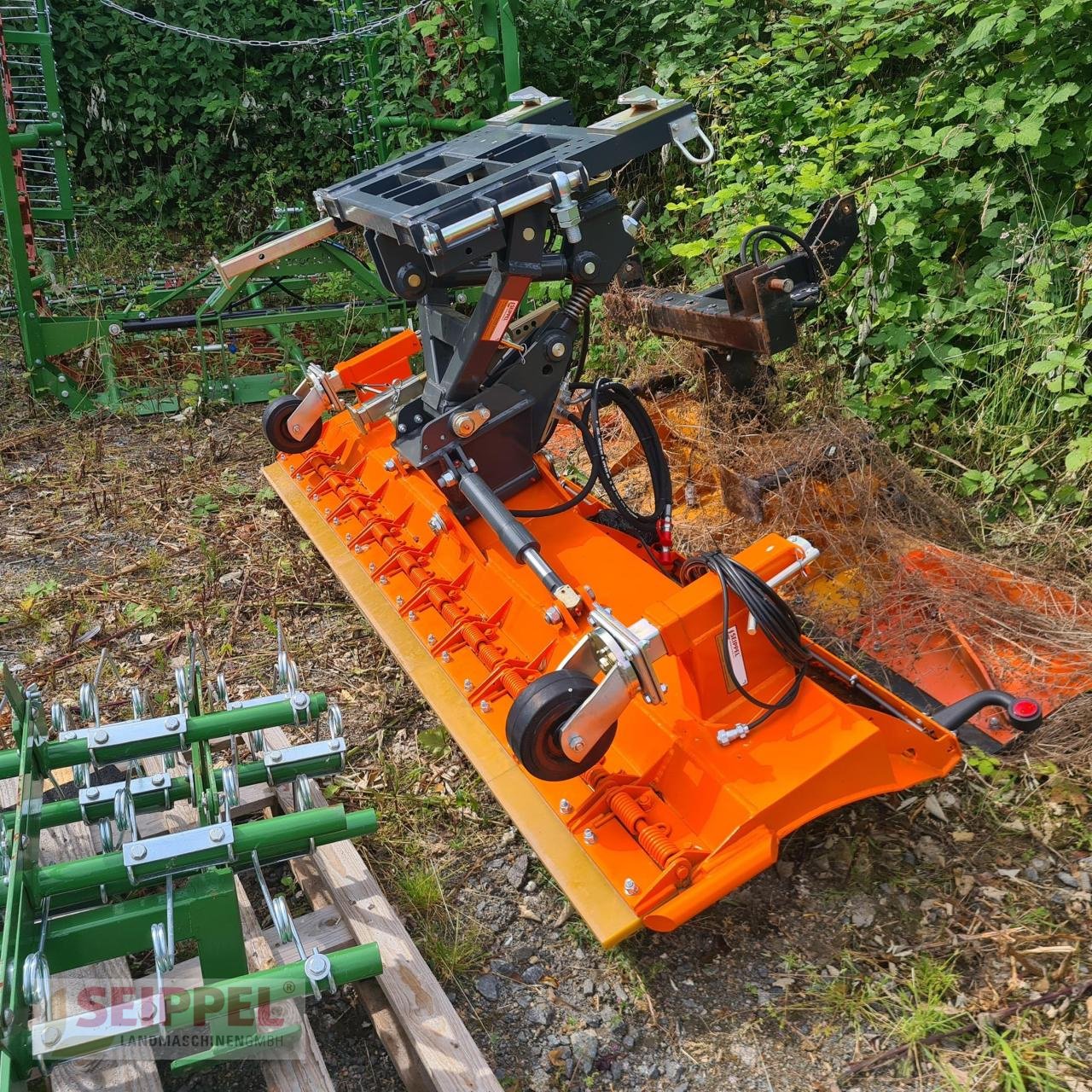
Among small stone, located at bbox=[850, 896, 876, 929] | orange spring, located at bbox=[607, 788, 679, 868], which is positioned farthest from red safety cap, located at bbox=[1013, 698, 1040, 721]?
orange spring, located at bbox=[607, 788, 679, 868]

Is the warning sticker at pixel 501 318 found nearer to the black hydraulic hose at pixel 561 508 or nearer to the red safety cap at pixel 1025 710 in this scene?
the black hydraulic hose at pixel 561 508

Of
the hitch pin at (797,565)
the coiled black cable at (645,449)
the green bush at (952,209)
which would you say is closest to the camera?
the hitch pin at (797,565)

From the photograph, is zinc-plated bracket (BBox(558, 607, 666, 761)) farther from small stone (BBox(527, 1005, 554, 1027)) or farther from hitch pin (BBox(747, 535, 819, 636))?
small stone (BBox(527, 1005, 554, 1027))

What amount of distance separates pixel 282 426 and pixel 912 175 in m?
2.88

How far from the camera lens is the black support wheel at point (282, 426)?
419cm

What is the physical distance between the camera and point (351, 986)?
2.53 meters

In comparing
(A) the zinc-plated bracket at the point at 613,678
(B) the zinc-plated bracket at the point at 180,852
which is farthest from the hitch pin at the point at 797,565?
(B) the zinc-plated bracket at the point at 180,852

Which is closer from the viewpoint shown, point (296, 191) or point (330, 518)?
point (330, 518)

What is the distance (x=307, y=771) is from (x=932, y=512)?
8.38 ft

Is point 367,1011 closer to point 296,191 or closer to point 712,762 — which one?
point 712,762

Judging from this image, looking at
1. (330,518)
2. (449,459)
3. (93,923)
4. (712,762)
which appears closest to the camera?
(93,923)

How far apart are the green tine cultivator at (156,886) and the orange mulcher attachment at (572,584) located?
58 cm

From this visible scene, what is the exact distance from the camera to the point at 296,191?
9.02 m

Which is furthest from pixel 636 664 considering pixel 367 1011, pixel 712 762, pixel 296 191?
pixel 296 191
